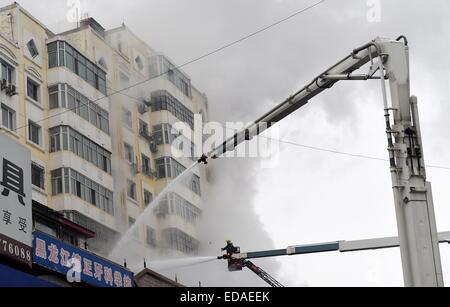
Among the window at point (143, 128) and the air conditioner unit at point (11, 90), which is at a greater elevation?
the window at point (143, 128)

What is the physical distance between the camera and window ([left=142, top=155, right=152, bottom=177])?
6612cm

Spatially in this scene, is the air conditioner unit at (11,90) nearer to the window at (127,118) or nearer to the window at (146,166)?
the window at (127,118)

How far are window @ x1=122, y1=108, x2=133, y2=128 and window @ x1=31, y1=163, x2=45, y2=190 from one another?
11433 mm

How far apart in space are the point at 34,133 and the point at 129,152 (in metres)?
10.8

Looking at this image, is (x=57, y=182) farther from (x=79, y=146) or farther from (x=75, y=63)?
(x=75, y=63)

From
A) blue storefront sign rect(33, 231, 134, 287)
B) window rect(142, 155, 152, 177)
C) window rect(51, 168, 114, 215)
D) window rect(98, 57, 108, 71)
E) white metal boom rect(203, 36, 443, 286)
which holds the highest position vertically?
window rect(98, 57, 108, 71)

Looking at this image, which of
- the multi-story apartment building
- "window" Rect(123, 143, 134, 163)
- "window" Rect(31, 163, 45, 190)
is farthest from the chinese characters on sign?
"window" Rect(123, 143, 134, 163)

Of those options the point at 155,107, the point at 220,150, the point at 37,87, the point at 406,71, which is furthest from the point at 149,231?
the point at 406,71

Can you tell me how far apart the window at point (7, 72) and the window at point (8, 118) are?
1609 millimetres

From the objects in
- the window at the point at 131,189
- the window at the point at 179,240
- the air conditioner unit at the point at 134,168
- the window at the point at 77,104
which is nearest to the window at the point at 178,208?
the window at the point at 179,240

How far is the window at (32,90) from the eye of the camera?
5481 cm

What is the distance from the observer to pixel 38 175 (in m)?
53.7

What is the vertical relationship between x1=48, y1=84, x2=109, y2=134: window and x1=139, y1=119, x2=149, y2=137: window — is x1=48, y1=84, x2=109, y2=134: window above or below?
below

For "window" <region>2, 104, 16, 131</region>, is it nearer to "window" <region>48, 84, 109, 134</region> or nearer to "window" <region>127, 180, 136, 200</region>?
"window" <region>48, 84, 109, 134</region>
